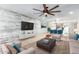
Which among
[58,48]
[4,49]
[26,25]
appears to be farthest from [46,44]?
[4,49]

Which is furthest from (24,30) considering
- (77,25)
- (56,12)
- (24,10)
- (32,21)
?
(77,25)

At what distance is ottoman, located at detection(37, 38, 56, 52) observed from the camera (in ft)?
7.31

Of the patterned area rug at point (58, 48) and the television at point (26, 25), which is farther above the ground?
the television at point (26, 25)

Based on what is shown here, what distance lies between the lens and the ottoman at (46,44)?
2228 millimetres

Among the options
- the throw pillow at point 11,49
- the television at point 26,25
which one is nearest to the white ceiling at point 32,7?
the television at point 26,25

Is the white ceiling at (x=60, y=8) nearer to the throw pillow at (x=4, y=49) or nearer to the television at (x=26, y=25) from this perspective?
the television at (x=26, y=25)

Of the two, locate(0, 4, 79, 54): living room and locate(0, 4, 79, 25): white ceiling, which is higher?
locate(0, 4, 79, 25): white ceiling

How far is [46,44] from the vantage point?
224cm

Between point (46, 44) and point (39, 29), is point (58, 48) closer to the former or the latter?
point (46, 44)

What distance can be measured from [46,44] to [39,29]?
0.31 metres

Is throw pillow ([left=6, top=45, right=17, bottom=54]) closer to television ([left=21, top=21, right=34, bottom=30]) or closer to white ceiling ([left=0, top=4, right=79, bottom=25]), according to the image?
television ([left=21, top=21, right=34, bottom=30])

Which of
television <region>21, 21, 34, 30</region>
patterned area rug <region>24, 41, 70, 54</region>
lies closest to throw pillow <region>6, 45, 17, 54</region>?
patterned area rug <region>24, 41, 70, 54</region>

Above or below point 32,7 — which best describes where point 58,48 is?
below

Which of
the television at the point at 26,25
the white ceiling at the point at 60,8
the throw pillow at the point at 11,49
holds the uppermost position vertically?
the white ceiling at the point at 60,8
